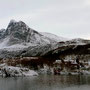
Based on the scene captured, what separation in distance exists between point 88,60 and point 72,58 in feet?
54.7

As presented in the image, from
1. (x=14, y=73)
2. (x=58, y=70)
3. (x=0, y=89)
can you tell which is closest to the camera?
(x=0, y=89)

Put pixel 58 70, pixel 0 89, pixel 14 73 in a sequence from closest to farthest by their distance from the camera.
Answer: pixel 0 89 → pixel 14 73 → pixel 58 70

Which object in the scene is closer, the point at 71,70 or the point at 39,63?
the point at 71,70

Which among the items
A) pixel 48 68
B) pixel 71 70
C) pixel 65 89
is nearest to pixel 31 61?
pixel 48 68

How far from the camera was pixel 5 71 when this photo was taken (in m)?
130

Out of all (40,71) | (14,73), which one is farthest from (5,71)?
(40,71)

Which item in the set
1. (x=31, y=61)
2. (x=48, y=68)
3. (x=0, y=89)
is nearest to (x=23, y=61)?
(x=31, y=61)

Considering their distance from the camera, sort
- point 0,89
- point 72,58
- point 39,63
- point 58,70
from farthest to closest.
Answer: point 72,58, point 39,63, point 58,70, point 0,89

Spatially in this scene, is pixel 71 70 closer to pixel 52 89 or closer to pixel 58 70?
pixel 58 70

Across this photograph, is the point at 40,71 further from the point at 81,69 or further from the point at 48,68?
the point at 81,69

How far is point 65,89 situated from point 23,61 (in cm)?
10853

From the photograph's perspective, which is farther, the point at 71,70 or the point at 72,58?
the point at 72,58

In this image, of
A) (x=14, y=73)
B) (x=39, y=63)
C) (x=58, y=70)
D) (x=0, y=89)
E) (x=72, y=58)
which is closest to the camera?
(x=0, y=89)

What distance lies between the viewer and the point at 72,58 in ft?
654
